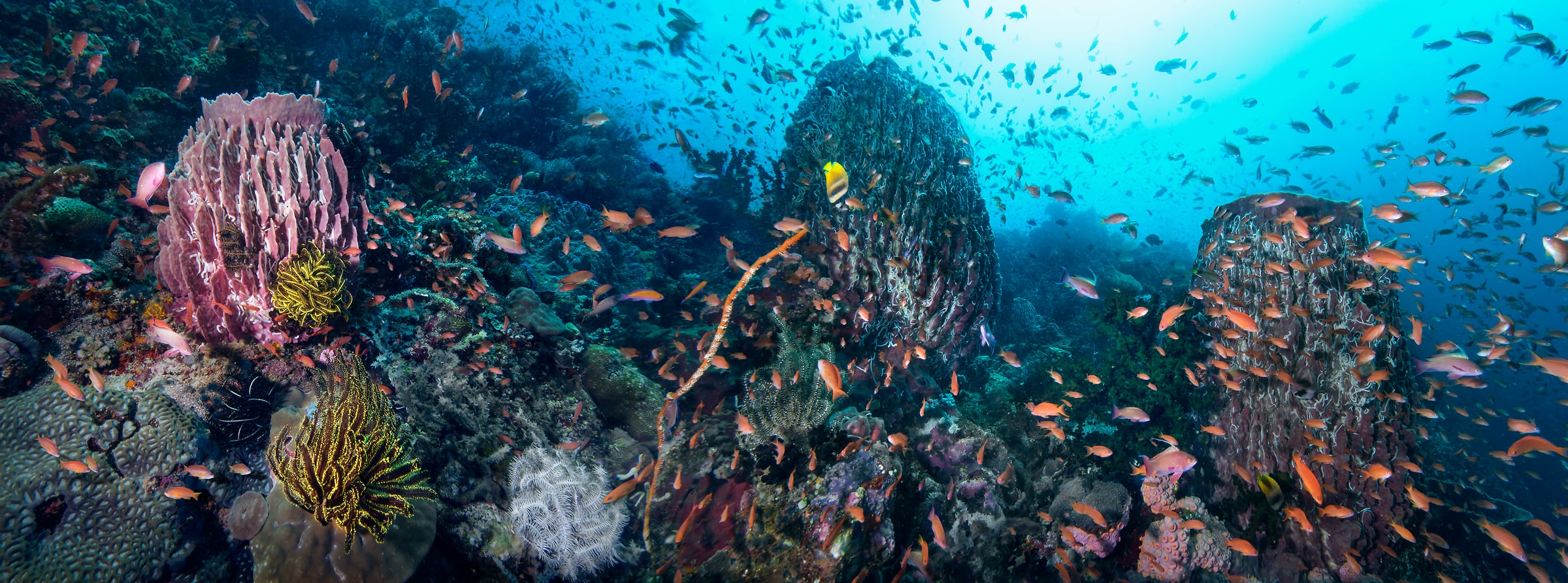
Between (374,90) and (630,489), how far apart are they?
13.1 meters

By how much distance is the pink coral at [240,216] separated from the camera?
3797 millimetres

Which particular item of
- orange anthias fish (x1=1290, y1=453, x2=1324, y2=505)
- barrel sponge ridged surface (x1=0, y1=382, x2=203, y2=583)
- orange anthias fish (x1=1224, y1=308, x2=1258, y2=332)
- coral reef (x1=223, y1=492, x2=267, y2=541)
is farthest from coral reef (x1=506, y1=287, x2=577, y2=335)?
orange anthias fish (x1=1224, y1=308, x2=1258, y2=332)

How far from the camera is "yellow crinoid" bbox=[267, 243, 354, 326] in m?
3.77

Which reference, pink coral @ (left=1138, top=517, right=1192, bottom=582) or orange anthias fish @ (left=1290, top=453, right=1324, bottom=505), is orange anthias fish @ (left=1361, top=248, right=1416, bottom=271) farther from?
pink coral @ (left=1138, top=517, right=1192, bottom=582)

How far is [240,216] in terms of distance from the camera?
12.7ft

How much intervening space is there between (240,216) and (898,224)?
6606mm

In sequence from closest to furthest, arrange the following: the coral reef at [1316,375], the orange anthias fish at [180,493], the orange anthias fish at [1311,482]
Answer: the orange anthias fish at [180,493]
the orange anthias fish at [1311,482]
the coral reef at [1316,375]

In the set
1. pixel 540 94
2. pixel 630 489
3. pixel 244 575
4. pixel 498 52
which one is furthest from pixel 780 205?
pixel 498 52

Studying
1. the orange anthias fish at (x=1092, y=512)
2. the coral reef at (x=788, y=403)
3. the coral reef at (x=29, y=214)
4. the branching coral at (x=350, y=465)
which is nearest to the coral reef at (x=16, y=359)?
the coral reef at (x=29, y=214)

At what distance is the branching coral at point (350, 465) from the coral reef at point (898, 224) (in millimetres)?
3897

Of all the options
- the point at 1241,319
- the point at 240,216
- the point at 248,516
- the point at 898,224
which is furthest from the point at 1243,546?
the point at 240,216

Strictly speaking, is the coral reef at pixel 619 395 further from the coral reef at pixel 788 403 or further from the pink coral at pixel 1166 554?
the pink coral at pixel 1166 554

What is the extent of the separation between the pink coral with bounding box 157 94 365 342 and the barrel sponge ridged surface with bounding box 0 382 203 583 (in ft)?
2.37

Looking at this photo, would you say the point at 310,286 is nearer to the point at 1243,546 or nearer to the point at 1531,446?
the point at 1243,546
